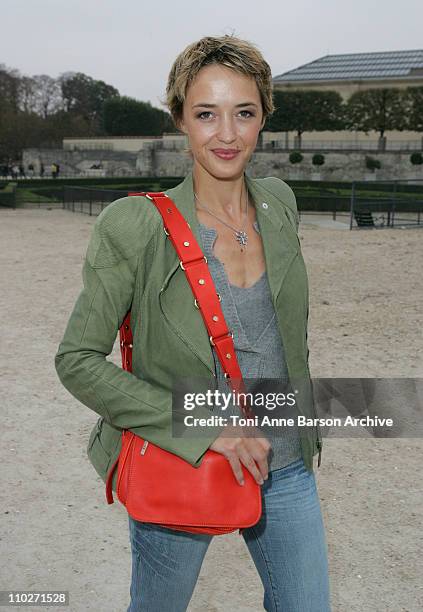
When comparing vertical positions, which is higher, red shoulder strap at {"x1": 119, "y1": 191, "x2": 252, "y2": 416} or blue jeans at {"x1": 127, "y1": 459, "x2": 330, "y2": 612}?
red shoulder strap at {"x1": 119, "y1": 191, "x2": 252, "y2": 416}

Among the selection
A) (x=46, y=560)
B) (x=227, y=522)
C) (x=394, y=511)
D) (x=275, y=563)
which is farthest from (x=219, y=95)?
(x=394, y=511)

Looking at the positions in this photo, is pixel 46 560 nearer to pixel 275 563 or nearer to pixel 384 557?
pixel 384 557

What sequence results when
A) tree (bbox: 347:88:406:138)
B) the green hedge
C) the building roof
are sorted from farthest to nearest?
the building roof
tree (bbox: 347:88:406:138)
the green hedge

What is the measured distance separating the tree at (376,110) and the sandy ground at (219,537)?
50.1 metres

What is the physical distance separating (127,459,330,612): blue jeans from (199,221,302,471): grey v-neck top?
3.5 inches

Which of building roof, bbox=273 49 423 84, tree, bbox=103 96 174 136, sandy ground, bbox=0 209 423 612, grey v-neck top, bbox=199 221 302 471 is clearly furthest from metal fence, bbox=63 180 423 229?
tree, bbox=103 96 174 136

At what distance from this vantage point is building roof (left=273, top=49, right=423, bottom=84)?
207 ft

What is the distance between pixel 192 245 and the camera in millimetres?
1845

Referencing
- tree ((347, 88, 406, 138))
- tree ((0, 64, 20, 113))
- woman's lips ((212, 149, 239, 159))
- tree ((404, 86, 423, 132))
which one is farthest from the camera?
tree ((0, 64, 20, 113))

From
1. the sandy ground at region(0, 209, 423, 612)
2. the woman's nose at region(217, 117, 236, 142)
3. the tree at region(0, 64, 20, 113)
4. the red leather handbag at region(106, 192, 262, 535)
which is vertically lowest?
the sandy ground at region(0, 209, 423, 612)

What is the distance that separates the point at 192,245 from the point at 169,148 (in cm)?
5797

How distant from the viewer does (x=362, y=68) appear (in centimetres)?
6575

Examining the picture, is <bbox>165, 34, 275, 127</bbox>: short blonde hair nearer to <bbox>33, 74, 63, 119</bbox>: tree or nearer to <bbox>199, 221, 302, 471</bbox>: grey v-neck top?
<bbox>199, 221, 302, 471</bbox>: grey v-neck top

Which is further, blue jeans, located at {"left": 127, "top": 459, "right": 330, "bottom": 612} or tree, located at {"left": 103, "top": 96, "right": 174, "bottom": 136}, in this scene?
tree, located at {"left": 103, "top": 96, "right": 174, "bottom": 136}
